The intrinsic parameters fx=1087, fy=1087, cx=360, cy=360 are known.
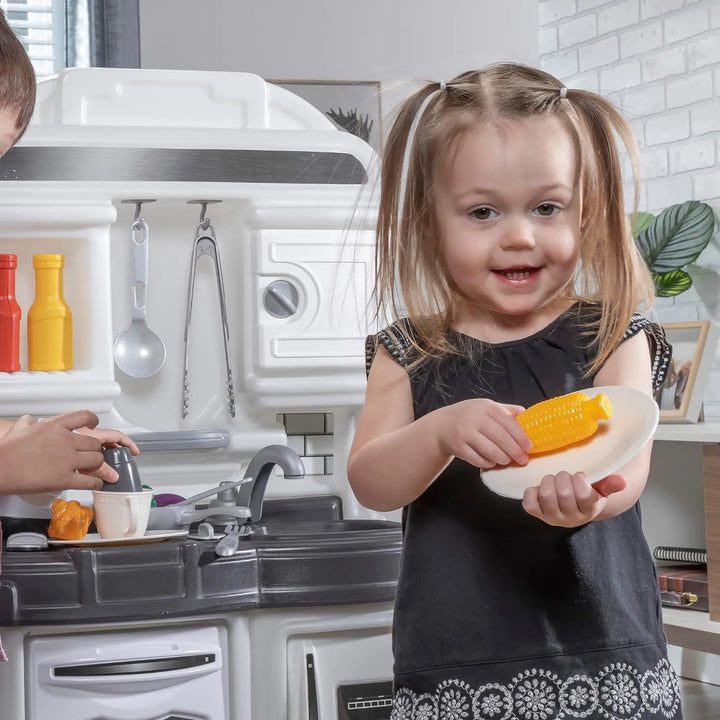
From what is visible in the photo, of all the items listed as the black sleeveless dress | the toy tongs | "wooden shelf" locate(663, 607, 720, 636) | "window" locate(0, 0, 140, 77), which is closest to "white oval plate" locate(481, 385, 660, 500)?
the black sleeveless dress

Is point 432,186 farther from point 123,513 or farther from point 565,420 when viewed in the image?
point 123,513

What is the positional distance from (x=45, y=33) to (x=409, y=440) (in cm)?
233

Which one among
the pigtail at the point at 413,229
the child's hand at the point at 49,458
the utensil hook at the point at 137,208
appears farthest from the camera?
the utensil hook at the point at 137,208

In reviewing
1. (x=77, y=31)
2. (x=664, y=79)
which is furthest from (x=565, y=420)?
(x=664, y=79)

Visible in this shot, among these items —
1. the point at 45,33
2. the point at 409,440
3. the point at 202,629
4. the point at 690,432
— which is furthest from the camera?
the point at 45,33

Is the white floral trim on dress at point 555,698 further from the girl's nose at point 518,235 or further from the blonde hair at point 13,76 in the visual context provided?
the blonde hair at point 13,76

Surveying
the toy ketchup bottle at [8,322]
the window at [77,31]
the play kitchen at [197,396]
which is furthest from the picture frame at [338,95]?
the toy ketchup bottle at [8,322]

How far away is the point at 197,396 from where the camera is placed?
1692mm

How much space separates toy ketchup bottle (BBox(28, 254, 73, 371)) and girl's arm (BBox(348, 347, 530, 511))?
0.68 m

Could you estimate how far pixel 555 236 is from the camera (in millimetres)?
950

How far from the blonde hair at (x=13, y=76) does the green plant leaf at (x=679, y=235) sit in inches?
78.4

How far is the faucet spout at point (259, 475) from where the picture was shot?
1.46 meters

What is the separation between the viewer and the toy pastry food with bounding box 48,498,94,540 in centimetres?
141

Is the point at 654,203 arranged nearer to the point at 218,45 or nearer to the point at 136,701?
the point at 218,45
